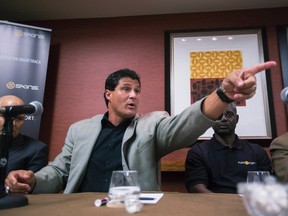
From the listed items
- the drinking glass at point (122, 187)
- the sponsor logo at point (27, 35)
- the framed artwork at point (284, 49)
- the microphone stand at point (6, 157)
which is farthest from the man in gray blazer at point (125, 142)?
the framed artwork at point (284, 49)

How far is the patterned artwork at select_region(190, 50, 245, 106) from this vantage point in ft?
7.57

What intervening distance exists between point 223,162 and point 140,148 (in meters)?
0.77

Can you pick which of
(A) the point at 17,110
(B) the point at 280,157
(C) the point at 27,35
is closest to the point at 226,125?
(B) the point at 280,157

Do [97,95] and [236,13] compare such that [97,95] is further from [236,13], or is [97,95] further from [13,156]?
[236,13]

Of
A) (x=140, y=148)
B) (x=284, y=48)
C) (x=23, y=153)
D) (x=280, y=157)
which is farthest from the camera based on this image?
(x=284, y=48)

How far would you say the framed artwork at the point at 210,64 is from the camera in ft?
7.33

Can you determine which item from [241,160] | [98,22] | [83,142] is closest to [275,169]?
[241,160]

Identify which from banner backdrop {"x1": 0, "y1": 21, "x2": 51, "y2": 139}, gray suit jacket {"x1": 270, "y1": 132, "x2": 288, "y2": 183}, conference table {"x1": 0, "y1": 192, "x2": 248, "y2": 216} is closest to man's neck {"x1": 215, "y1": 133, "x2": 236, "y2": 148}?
gray suit jacket {"x1": 270, "y1": 132, "x2": 288, "y2": 183}

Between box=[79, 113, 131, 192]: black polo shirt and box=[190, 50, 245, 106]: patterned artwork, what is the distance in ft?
3.58

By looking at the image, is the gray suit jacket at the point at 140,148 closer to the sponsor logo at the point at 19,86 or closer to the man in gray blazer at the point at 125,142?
the man in gray blazer at the point at 125,142

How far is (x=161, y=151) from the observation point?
1.35 meters

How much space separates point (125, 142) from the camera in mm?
1265

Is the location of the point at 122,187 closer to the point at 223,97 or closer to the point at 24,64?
the point at 223,97

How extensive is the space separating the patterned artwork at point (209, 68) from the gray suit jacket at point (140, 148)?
1032 millimetres
